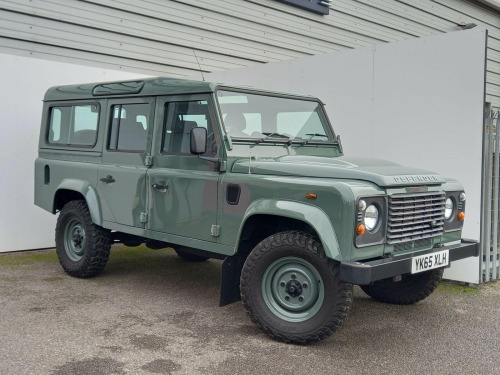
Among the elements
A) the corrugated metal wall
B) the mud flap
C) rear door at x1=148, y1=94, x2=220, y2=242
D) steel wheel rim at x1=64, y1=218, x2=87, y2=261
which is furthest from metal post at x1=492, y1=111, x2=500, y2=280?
the corrugated metal wall

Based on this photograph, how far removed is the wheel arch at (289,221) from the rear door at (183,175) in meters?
0.32

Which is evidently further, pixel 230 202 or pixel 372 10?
pixel 372 10

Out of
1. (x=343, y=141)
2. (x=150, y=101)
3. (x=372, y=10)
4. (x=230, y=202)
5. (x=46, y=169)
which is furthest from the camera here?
(x=372, y=10)

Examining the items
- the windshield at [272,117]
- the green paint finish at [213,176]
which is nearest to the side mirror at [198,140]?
the green paint finish at [213,176]

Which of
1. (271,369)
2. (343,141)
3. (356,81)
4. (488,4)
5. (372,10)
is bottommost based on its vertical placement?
(271,369)

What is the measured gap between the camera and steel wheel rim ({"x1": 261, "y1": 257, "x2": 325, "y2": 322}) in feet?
13.0

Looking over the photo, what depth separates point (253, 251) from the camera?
4.14 meters

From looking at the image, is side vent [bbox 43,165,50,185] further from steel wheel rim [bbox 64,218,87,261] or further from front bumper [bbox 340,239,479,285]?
front bumper [bbox 340,239,479,285]

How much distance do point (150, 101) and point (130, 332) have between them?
6.91 feet

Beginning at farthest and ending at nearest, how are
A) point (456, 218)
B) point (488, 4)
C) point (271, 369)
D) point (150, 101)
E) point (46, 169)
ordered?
1. point (488, 4)
2. point (46, 169)
3. point (150, 101)
4. point (456, 218)
5. point (271, 369)

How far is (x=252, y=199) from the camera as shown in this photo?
424 cm

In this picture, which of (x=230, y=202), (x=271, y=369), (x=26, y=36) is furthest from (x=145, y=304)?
(x=26, y=36)

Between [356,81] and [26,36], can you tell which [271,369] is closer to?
[356,81]

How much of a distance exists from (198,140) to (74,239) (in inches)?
91.4
